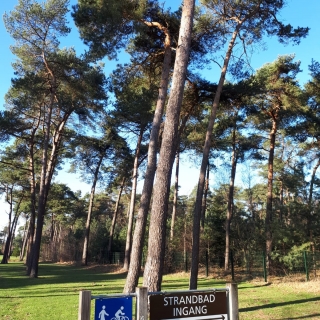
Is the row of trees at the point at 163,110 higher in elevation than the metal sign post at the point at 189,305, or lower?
higher

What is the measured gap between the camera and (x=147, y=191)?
388 inches

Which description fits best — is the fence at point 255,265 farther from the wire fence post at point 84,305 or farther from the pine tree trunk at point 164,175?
the wire fence post at point 84,305

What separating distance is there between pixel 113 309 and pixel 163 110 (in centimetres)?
763

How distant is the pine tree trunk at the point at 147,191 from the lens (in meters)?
8.78

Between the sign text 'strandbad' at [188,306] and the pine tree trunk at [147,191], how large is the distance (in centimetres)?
491

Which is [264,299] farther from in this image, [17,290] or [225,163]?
[225,163]

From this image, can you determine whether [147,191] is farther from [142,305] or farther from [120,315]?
[120,315]

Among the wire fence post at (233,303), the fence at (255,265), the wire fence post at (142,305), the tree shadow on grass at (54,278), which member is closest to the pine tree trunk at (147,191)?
the wire fence post at (233,303)

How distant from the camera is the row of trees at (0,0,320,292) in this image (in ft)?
32.0

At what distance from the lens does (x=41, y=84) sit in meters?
17.0

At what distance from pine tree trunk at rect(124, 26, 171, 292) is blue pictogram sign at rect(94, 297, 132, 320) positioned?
17.2 ft

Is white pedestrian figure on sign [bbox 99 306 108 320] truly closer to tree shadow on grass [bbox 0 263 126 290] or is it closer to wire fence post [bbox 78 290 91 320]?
wire fence post [bbox 78 290 91 320]

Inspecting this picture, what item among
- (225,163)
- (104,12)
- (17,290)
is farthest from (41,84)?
(225,163)

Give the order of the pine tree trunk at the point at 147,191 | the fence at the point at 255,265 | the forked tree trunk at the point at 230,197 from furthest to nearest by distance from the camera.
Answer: the forked tree trunk at the point at 230,197, the fence at the point at 255,265, the pine tree trunk at the point at 147,191
